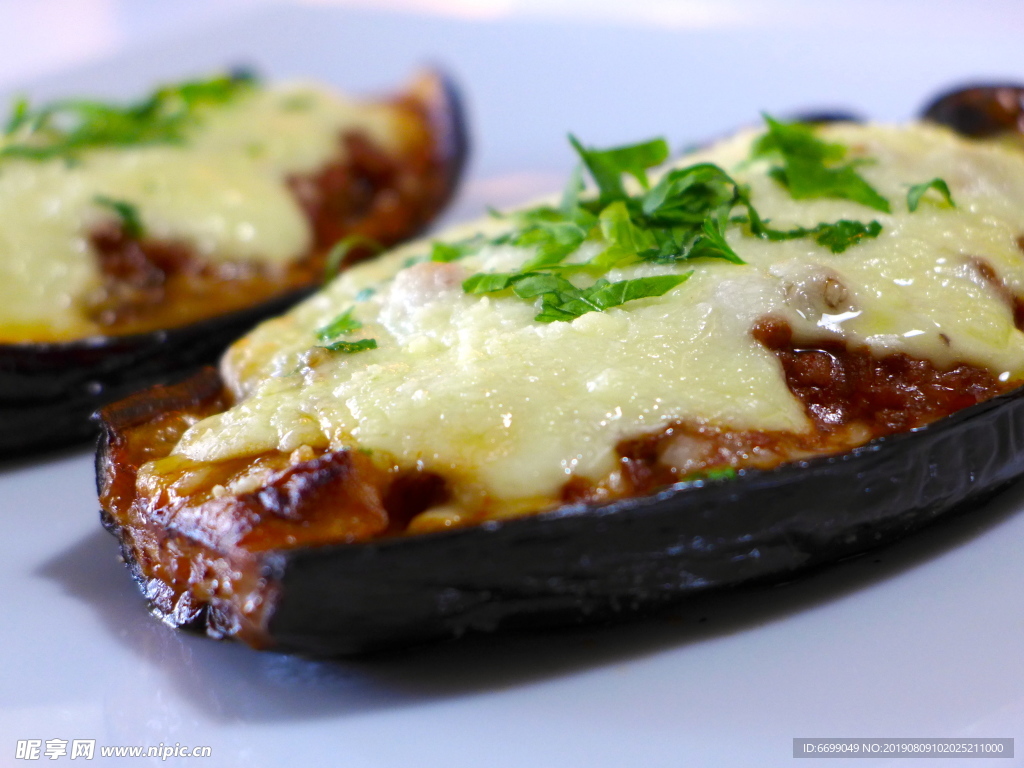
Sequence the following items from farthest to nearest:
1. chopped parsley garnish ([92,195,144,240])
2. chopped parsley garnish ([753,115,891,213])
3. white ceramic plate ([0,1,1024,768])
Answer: chopped parsley garnish ([92,195,144,240])
chopped parsley garnish ([753,115,891,213])
white ceramic plate ([0,1,1024,768])

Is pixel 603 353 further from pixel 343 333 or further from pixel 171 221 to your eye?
pixel 171 221

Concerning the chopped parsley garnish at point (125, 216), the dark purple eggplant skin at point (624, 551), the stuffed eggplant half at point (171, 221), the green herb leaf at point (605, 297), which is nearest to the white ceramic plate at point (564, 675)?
the dark purple eggplant skin at point (624, 551)

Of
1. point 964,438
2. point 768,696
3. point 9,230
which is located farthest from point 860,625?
Answer: point 9,230

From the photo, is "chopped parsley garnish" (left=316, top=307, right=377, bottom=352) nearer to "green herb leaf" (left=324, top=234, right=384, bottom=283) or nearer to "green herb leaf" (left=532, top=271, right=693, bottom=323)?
"green herb leaf" (left=532, top=271, right=693, bottom=323)

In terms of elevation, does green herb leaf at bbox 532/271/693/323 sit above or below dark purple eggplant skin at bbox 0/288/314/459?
above

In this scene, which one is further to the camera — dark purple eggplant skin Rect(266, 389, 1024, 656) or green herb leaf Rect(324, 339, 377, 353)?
green herb leaf Rect(324, 339, 377, 353)

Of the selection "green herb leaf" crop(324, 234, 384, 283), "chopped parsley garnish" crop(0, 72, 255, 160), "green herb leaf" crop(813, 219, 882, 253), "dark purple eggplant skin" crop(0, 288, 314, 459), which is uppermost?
"green herb leaf" crop(813, 219, 882, 253)

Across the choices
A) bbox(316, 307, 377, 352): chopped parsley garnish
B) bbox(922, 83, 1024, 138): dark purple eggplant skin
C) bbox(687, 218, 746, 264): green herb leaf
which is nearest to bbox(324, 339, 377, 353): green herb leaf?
bbox(316, 307, 377, 352): chopped parsley garnish
